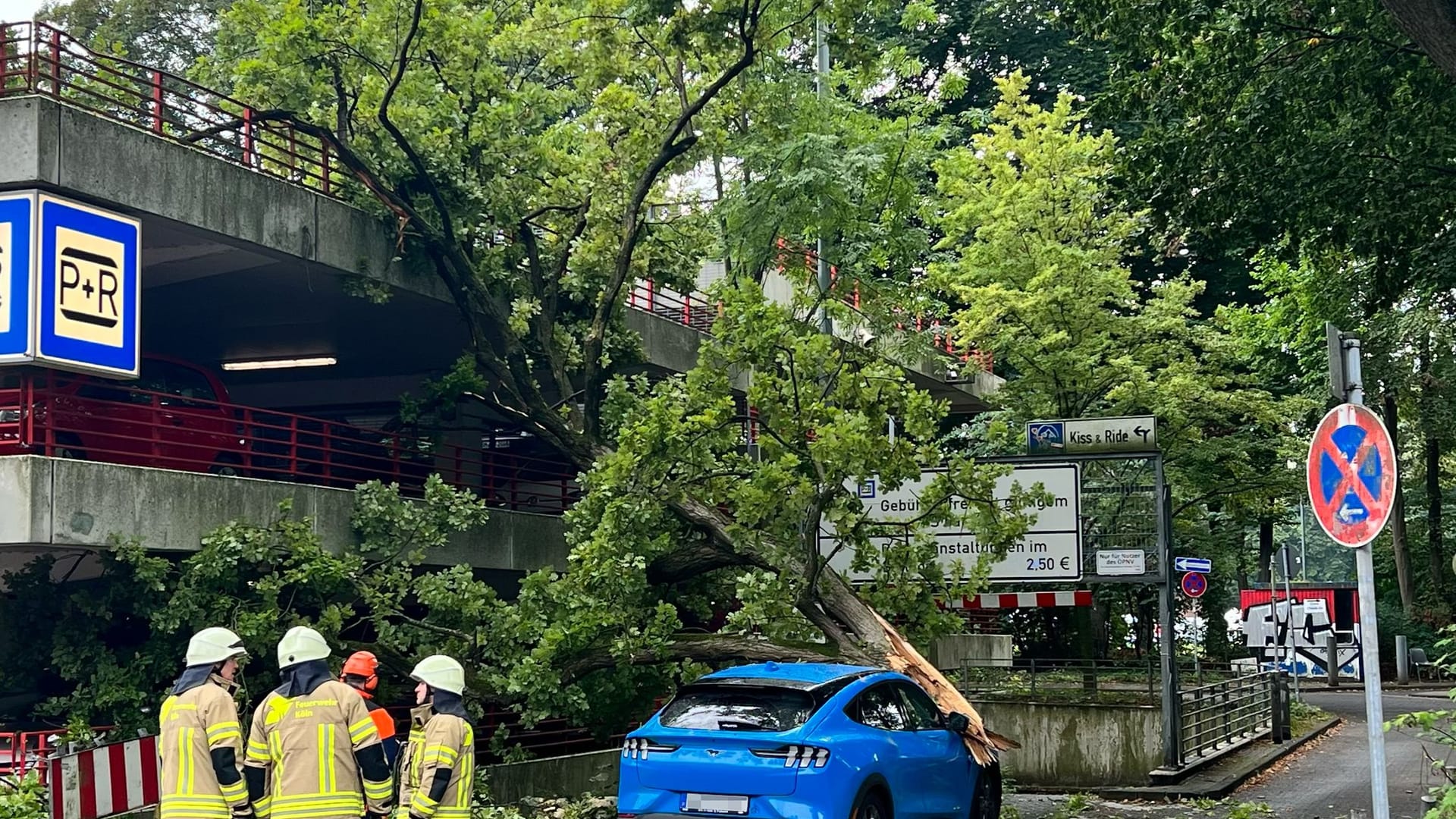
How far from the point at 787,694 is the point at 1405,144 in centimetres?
1029

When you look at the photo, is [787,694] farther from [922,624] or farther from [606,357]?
[606,357]

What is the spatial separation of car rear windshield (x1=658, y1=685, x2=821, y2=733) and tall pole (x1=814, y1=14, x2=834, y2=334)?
8.98m

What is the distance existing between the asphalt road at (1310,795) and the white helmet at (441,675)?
8623 mm

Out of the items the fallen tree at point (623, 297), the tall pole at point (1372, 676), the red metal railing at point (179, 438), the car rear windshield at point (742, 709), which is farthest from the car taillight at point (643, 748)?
the red metal railing at point (179, 438)

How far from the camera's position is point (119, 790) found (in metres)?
12.6

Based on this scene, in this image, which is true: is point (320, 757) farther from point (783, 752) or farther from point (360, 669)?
point (783, 752)

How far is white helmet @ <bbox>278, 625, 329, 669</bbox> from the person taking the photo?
9.12 m

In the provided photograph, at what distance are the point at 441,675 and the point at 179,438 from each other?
34.8 ft

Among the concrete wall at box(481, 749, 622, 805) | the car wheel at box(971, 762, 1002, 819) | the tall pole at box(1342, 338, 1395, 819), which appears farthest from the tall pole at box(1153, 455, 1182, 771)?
the tall pole at box(1342, 338, 1395, 819)

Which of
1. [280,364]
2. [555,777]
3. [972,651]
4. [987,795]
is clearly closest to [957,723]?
[987,795]

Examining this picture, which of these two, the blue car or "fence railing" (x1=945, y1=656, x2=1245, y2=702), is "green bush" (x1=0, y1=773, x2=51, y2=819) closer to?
the blue car

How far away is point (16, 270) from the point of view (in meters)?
14.0

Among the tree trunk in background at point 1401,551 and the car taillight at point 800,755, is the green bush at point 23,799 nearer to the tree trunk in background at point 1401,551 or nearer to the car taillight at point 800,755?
the car taillight at point 800,755

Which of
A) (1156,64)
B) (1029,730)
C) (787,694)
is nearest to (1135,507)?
(1029,730)
